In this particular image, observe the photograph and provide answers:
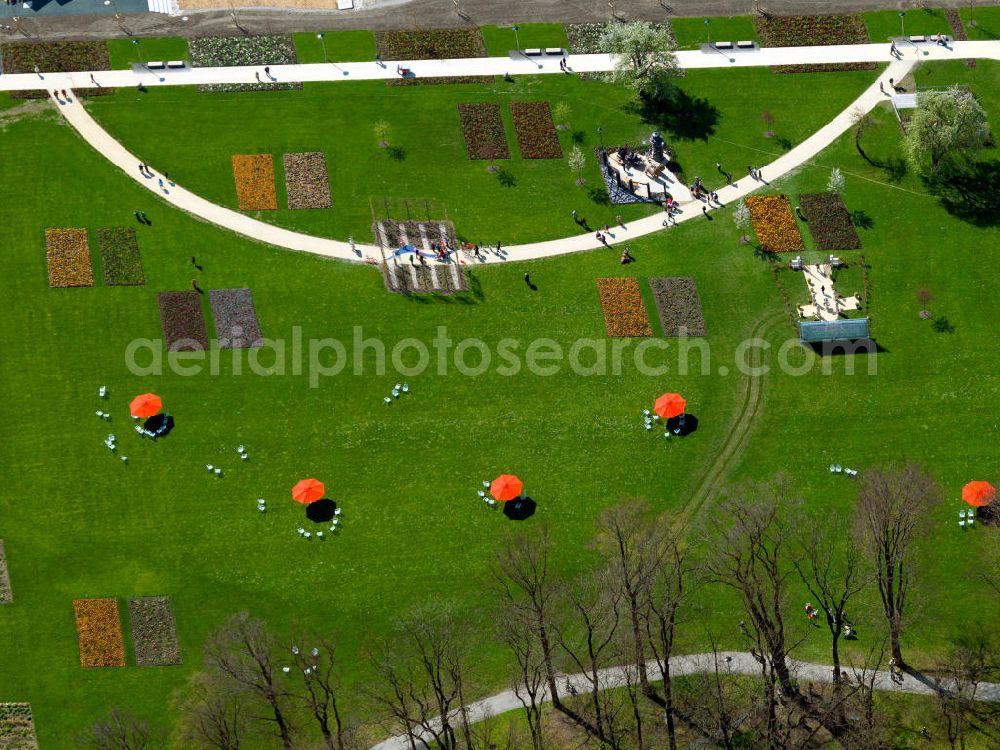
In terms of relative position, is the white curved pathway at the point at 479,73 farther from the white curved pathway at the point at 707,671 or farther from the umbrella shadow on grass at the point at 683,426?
the white curved pathway at the point at 707,671

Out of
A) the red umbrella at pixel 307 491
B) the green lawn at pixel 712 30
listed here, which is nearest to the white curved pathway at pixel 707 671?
the red umbrella at pixel 307 491

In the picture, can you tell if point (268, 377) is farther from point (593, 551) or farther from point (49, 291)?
point (593, 551)

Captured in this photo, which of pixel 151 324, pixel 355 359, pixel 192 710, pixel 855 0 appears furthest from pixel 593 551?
pixel 855 0

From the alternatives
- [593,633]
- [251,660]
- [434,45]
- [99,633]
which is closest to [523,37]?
[434,45]

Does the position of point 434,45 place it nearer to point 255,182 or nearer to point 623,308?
point 255,182

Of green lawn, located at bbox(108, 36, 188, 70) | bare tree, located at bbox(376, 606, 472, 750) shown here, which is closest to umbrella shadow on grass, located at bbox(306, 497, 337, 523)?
bare tree, located at bbox(376, 606, 472, 750)

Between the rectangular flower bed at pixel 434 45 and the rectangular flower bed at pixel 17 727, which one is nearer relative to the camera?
the rectangular flower bed at pixel 17 727

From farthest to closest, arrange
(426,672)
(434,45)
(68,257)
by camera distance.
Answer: (434,45) → (68,257) → (426,672)
